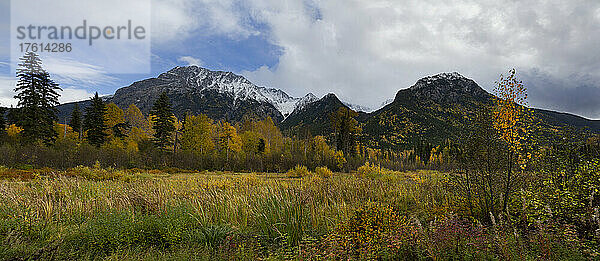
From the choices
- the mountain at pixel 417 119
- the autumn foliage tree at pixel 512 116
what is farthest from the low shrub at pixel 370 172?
the mountain at pixel 417 119

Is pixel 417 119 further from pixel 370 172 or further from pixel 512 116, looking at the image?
pixel 512 116

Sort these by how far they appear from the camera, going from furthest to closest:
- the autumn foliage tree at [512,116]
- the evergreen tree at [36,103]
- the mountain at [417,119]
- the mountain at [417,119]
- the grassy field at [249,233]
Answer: the mountain at [417,119]
the mountain at [417,119]
the evergreen tree at [36,103]
the autumn foliage tree at [512,116]
the grassy field at [249,233]

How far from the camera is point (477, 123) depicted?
5945mm

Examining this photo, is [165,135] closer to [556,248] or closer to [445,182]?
[445,182]

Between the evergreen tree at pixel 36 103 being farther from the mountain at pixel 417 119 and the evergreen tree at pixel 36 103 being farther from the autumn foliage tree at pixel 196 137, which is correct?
the mountain at pixel 417 119

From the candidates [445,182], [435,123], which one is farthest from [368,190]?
[435,123]

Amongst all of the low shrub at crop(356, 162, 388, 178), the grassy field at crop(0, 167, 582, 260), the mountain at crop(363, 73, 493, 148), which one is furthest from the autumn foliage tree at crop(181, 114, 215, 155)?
the mountain at crop(363, 73, 493, 148)

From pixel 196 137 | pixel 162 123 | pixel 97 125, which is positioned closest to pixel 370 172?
pixel 196 137

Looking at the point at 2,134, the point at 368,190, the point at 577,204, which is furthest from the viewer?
the point at 2,134

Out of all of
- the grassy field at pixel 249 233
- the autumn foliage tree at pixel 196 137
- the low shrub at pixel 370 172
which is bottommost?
the low shrub at pixel 370 172

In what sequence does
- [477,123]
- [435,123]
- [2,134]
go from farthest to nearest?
[435,123]
[2,134]
[477,123]

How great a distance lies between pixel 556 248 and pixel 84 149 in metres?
26.8

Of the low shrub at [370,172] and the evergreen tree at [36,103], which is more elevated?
the evergreen tree at [36,103]

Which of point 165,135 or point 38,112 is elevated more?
point 38,112
